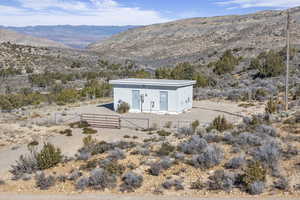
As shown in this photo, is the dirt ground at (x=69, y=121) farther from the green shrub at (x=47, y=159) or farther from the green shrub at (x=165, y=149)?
the green shrub at (x=165, y=149)

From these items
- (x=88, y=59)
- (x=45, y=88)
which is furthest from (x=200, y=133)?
(x=88, y=59)

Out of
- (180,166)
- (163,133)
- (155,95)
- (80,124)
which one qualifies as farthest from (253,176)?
(155,95)

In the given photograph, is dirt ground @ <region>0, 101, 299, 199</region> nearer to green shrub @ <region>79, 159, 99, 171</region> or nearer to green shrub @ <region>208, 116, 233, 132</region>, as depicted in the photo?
green shrub @ <region>79, 159, 99, 171</region>

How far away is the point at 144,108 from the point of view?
26.1 meters

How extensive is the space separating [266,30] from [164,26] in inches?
2909

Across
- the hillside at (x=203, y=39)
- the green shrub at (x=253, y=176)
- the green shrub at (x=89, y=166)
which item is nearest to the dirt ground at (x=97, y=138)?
the green shrub at (x=253, y=176)

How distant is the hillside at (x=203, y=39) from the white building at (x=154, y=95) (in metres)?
40.3

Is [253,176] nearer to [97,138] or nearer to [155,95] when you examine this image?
[97,138]

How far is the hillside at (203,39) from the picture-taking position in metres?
74.2

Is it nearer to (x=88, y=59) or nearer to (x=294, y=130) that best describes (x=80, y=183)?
(x=294, y=130)

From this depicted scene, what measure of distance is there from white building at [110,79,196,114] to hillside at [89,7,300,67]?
40334 millimetres

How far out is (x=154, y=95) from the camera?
84.2 feet

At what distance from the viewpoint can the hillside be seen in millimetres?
74250

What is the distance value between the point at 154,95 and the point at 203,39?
84.4 m
